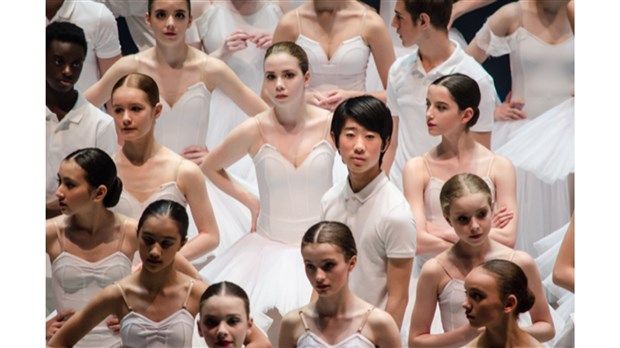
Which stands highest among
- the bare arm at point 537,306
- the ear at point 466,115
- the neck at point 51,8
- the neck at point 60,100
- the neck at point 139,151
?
the neck at point 51,8

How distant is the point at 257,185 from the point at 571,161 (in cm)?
87

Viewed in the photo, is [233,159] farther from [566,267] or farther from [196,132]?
[566,267]

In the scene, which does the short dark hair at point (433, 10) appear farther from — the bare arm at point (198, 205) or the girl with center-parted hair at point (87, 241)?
the girl with center-parted hair at point (87, 241)

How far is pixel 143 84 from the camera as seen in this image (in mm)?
4688

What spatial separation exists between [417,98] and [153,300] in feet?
3.12

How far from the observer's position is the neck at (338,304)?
14.1 ft

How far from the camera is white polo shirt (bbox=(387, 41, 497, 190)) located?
15.9 feet

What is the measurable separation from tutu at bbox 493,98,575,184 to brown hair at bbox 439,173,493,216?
2.14ft

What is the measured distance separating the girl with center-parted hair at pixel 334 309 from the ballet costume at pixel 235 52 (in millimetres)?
1079

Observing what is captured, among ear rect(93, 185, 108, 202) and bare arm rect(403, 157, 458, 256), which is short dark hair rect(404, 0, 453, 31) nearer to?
bare arm rect(403, 157, 458, 256)

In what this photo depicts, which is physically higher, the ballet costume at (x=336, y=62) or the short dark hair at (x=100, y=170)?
the ballet costume at (x=336, y=62)

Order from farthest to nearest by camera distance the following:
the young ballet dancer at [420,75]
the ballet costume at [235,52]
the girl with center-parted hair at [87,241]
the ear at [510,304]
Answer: the ballet costume at [235,52] → the young ballet dancer at [420,75] → the girl with center-parted hair at [87,241] → the ear at [510,304]


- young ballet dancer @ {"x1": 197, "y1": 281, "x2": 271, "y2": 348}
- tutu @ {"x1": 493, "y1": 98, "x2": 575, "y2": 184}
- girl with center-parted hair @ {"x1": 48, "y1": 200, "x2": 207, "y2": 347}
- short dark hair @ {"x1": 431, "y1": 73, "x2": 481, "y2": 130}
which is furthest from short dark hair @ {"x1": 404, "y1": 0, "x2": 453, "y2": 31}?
young ballet dancer @ {"x1": 197, "y1": 281, "x2": 271, "y2": 348}

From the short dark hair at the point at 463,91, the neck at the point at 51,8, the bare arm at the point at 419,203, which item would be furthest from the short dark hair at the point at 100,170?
the short dark hair at the point at 463,91
